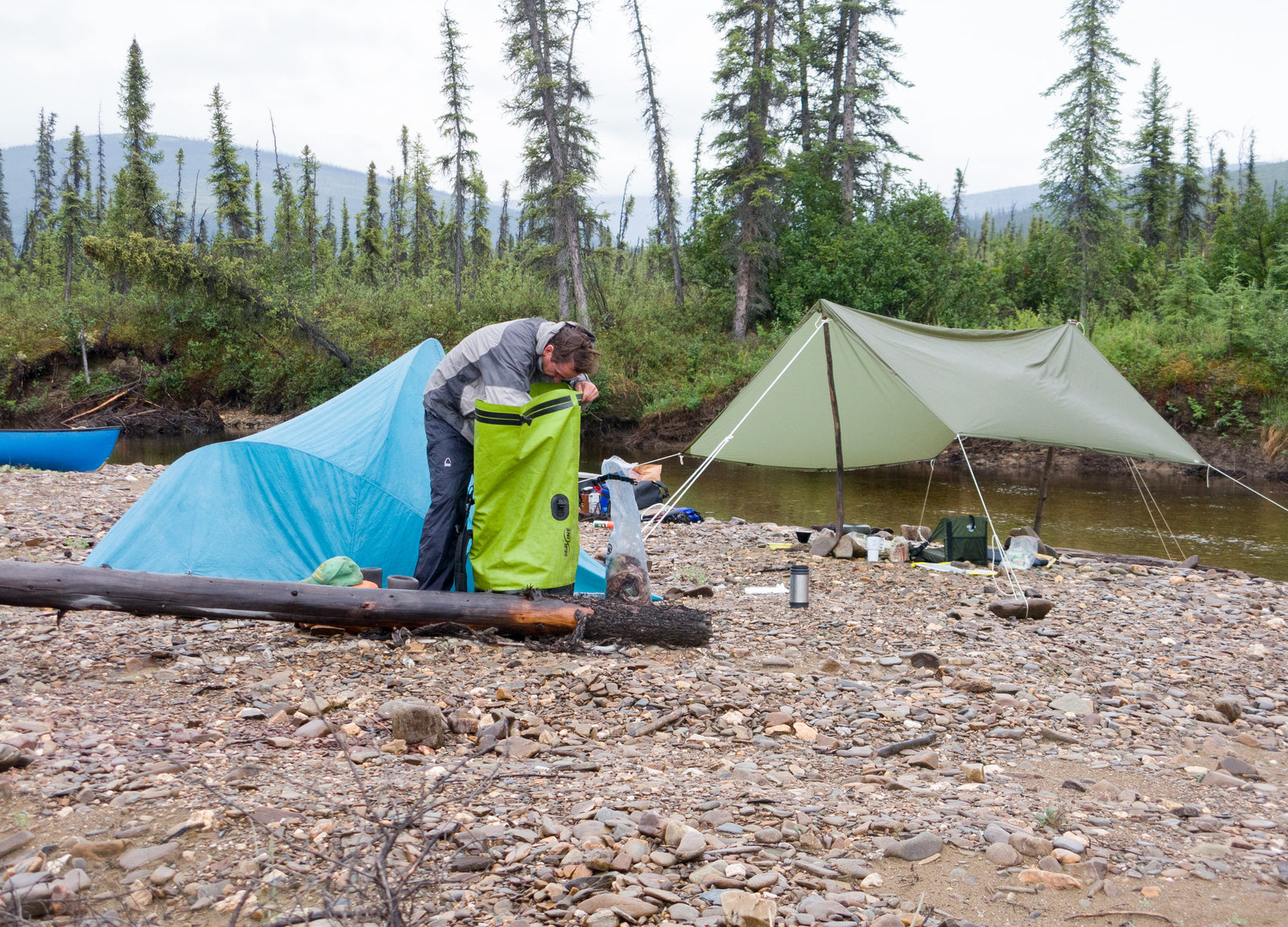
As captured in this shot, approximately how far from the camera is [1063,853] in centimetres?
244

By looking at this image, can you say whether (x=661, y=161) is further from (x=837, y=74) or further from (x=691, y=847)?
(x=691, y=847)

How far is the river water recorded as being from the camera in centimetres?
1058

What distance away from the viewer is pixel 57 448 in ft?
41.7

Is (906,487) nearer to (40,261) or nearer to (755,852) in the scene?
(755,852)

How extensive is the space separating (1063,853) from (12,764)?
326 cm

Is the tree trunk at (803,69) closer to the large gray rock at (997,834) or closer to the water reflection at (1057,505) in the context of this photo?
the water reflection at (1057,505)

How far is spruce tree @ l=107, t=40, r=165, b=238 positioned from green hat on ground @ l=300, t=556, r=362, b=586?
31327 millimetres

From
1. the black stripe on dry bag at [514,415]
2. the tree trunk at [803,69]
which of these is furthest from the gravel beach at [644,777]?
the tree trunk at [803,69]

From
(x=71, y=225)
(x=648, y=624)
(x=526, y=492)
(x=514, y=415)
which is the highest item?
(x=71, y=225)

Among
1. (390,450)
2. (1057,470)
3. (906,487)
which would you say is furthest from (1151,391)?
(390,450)

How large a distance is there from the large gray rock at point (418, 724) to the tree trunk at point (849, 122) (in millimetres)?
26471

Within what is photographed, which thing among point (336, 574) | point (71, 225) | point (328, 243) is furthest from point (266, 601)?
point (328, 243)

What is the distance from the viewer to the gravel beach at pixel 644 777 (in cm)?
209

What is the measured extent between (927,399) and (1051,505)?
853cm
